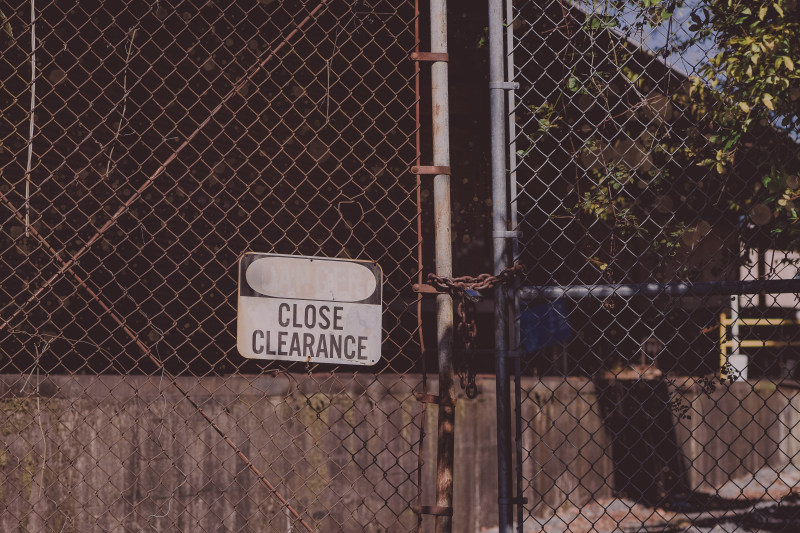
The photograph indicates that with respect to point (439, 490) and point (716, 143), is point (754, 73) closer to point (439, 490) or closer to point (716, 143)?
point (716, 143)

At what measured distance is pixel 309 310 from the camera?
109 inches

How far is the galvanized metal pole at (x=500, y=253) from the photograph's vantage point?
2789 mm

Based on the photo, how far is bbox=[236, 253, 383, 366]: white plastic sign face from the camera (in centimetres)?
272

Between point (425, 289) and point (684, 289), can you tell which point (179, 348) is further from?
point (684, 289)

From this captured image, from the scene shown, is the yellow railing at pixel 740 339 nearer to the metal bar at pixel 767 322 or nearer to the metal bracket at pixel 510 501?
the metal bar at pixel 767 322

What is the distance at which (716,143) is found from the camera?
4.63 meters

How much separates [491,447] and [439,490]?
406 centimetres

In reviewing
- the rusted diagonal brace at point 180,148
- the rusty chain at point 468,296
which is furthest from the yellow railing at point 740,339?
the rusted diagonal brace at point 180,148

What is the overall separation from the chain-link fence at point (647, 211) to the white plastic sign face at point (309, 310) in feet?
1.87

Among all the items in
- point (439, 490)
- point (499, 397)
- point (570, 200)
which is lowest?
point (439, 490)

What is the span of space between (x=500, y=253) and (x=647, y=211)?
2679 millimetres

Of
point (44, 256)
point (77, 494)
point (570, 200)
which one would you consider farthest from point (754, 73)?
point (44, 256)

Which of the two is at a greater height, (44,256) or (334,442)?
(44,256)

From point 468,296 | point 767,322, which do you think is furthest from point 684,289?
point 767,322
